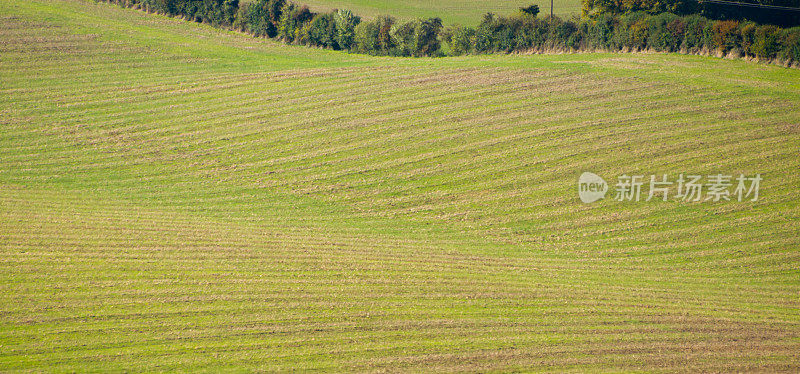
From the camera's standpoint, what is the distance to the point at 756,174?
24953mm

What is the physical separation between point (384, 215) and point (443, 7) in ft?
131

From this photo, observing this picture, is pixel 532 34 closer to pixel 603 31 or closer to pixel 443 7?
pixel 603 31

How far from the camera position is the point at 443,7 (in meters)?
59.2

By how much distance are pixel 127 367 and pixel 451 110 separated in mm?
20720

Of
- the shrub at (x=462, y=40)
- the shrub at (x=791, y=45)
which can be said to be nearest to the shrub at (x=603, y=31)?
the shrub at (x=462, y=40)

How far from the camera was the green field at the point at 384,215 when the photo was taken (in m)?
15.8

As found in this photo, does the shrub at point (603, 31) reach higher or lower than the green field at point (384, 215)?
higher

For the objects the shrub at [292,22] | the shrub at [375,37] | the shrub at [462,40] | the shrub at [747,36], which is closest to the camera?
the shrub at [747,36]

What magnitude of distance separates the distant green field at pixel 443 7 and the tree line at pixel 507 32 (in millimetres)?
9989

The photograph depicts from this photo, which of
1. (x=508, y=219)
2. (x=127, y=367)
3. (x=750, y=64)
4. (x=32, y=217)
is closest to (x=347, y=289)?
(x=127, y=367)

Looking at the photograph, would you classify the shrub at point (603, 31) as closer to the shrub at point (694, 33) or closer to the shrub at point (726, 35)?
the shrub at point (694, 33)

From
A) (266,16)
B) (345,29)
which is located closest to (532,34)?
(345,29)

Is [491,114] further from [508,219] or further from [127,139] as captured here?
[127,139]

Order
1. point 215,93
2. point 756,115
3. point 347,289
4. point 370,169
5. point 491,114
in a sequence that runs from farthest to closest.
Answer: point 215,93
point 491,114
point 756,115
point 370,169
point 347,289
